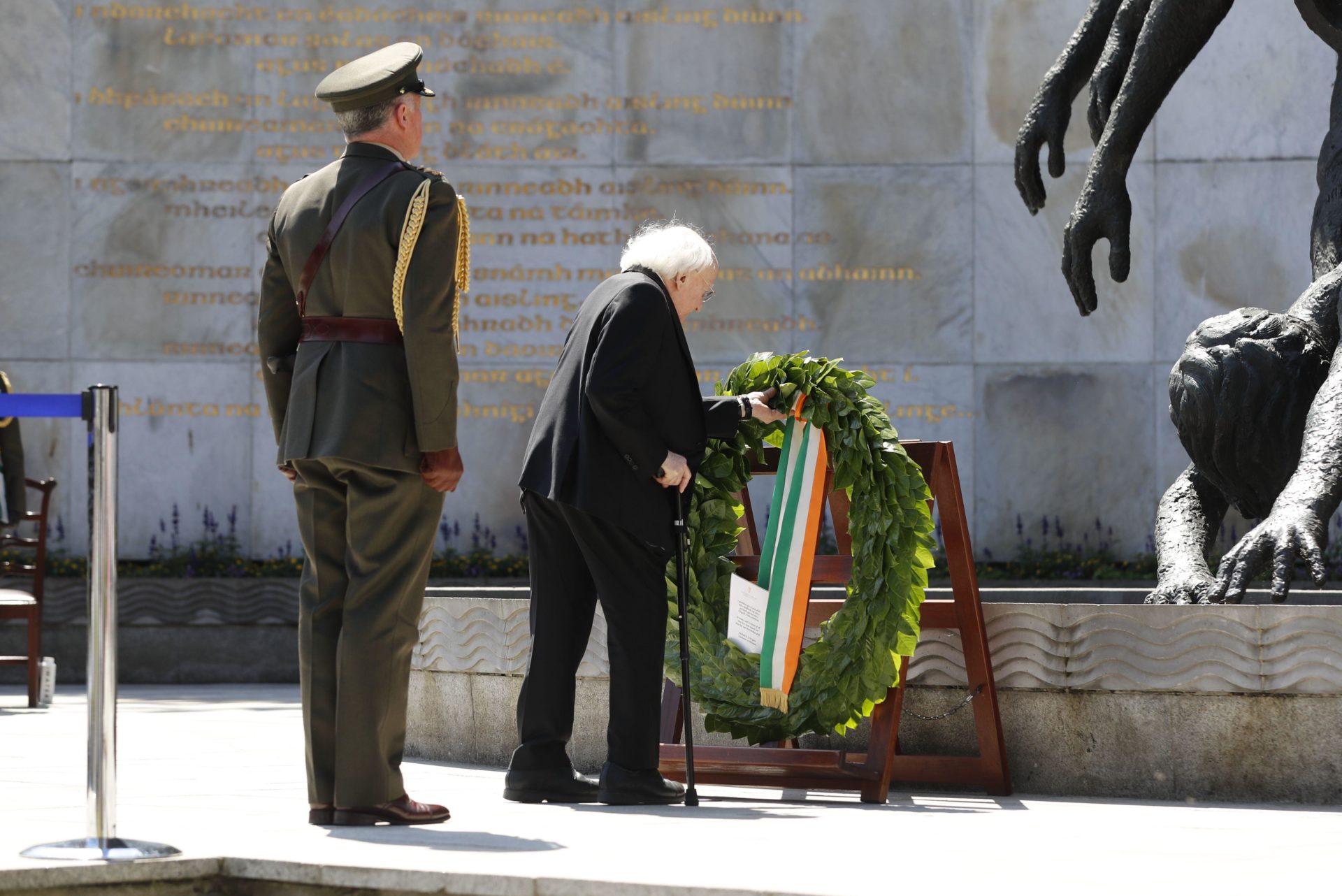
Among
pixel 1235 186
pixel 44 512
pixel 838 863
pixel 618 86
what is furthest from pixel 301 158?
pixel 838 863

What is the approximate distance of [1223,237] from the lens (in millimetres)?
13078

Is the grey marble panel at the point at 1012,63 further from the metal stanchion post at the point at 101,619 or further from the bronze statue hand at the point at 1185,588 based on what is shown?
the metal stanchion post at the point at 101,619

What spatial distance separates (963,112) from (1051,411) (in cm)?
236

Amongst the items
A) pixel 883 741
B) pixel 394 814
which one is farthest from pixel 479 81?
pixel 394 814

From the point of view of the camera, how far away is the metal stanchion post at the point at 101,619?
4023 mm

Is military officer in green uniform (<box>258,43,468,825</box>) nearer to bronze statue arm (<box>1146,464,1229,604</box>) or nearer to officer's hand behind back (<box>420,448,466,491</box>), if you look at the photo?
officer's hand behind back (<box>420,448,466,491</box>)

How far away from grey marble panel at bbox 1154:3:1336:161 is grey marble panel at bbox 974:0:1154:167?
0.43 meters

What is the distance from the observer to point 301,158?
44.4ft

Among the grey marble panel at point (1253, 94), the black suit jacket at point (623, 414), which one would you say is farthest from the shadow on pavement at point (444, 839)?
the grey marble panel at point (1253, 94)

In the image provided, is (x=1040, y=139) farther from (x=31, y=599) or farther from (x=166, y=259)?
(x=166, y=259)

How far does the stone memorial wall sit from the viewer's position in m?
13.1

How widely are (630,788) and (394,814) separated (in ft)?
2.72

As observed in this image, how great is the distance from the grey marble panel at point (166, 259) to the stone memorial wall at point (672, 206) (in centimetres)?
2

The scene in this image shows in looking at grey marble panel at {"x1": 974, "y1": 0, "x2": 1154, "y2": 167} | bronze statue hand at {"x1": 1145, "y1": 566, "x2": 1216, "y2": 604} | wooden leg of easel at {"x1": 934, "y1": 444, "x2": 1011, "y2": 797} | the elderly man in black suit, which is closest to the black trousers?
the elderly man in black suit
